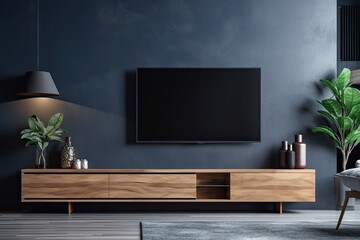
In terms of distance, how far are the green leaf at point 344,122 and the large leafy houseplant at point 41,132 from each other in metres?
2.90

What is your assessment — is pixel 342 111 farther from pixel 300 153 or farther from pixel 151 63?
pixel 151 63

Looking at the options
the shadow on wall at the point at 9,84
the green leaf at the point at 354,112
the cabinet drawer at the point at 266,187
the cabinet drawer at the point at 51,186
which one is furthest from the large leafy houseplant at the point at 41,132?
the green leaf at the point at 354,112

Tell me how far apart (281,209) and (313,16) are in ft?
6.96

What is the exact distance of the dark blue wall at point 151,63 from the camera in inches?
245

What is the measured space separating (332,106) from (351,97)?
0.21m

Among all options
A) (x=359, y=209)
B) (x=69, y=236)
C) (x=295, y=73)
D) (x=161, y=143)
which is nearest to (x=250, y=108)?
(x=295, y=73)

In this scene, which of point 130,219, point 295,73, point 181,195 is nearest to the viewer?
point 130,219

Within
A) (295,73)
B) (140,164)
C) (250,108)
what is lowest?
(140,164)

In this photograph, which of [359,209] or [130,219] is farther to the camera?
[359,209]

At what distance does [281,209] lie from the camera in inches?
237

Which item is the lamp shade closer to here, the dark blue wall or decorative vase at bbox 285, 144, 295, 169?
the dark blue wall

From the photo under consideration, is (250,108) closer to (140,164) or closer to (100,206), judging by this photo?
(140,164)

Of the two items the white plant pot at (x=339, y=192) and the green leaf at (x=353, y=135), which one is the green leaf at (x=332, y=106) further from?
the white plant pot at (x=339, y=192)

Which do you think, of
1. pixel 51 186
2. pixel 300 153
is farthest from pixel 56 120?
pixel 300 153
